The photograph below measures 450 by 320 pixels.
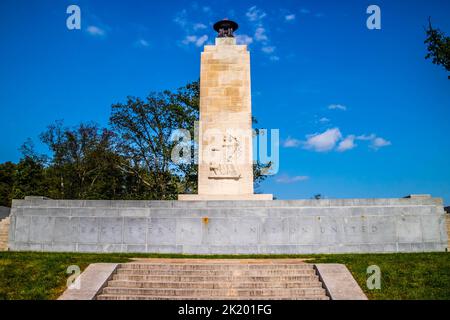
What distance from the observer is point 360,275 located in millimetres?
10383

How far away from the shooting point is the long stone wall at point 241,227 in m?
14.9

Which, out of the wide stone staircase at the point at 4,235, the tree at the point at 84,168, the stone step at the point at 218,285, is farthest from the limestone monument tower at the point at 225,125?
the tree at the point at 84,168

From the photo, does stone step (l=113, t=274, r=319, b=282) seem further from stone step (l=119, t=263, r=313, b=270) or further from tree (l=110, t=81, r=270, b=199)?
tree (l=110, t=81, r=270, b=199)

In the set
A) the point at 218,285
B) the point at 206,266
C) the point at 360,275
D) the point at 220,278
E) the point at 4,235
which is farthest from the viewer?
the point at 4,235

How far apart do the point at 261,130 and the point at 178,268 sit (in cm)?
2393

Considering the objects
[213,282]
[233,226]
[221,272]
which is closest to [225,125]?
[233,226]

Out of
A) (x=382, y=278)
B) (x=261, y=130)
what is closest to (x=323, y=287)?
(x=382, y=278)

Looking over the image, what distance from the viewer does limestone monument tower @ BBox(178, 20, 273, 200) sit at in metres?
18.5

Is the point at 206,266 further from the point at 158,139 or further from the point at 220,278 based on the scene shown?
the point at 158,139

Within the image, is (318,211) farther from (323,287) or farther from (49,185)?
(49,185)

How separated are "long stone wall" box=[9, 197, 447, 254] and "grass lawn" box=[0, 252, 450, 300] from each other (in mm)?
2501

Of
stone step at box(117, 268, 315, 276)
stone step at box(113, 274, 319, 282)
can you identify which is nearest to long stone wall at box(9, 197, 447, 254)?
stone step at box(117, 268, 315, 276)

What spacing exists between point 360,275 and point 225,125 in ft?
35.1

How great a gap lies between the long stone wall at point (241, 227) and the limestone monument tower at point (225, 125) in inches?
93.7
